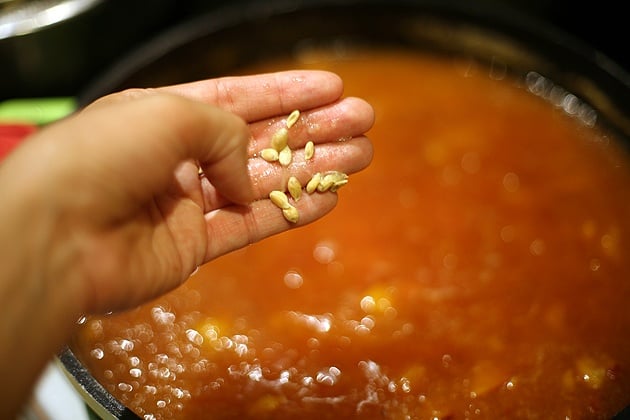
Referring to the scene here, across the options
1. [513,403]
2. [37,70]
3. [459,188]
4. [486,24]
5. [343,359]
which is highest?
[486,24]

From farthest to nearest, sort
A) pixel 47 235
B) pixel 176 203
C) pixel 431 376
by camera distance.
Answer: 1. pixel 431 376
2. pixel 176 203
3. pixel 47 235

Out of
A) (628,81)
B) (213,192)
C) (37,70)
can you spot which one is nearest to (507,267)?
(628,81)

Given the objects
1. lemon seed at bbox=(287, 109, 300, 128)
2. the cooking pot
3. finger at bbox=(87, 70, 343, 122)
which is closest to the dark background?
the cooking pot

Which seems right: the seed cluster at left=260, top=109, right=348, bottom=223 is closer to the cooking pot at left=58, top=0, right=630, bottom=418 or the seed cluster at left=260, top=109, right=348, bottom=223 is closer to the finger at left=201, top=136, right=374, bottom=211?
the finger at left=201, top=136, right=374, bottom=211

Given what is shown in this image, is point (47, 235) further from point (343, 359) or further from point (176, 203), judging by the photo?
point (343, 359)

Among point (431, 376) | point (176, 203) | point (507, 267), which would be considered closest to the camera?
point (176, 203)

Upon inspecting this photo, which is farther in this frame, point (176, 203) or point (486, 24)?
point (486, 24)

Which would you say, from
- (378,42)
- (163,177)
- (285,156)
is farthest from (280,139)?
(378,42)

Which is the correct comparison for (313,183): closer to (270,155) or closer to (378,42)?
(270,155)
